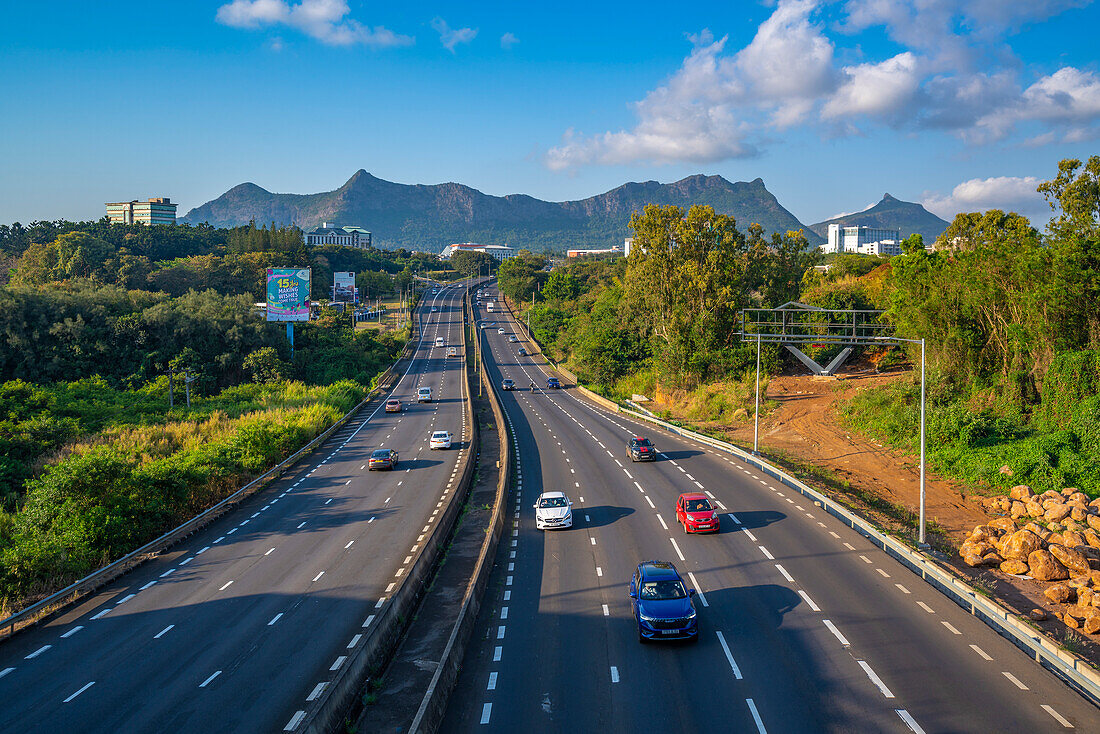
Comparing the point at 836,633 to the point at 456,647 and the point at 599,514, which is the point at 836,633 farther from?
the point at 599,514

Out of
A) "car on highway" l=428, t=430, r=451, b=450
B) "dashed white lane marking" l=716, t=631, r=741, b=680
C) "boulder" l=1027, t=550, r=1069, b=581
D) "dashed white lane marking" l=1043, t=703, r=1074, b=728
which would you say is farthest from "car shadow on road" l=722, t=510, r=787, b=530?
"car on highway" l=428, t=430, r=451, b=450

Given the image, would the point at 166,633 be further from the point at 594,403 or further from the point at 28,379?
the point at 28,379

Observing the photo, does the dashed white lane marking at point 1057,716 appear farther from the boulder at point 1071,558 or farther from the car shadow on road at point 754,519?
the car shadow on road at point 754,519

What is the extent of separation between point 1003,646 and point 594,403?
5859cm

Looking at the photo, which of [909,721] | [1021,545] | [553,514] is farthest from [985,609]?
[553,514]

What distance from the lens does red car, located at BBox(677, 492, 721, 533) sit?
2552 centimetres

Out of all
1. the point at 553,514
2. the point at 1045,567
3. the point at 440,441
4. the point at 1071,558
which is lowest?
the point at 1045,567

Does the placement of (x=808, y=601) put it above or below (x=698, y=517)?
below

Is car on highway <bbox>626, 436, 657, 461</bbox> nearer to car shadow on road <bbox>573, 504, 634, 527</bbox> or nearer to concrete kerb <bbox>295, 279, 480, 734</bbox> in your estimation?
car shadow on road <bbox>573, 504, 634, 527</bbox>

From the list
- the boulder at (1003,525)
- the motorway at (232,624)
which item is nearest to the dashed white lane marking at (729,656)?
the motorway at (232,624)

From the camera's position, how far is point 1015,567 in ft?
77.8

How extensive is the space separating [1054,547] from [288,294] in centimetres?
7854

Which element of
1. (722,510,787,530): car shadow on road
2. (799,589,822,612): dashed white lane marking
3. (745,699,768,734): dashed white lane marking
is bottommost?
(745,699,768,734): dashed white lane marking

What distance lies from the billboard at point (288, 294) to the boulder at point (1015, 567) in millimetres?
75191
